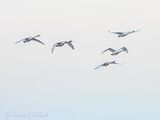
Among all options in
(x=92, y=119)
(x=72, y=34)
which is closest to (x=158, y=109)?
(x=92, y=119)

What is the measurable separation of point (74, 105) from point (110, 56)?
1.08 feet

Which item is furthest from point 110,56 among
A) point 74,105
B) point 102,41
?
point 74,105

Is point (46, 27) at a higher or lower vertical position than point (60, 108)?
higher

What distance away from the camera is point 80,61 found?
1.63 meters

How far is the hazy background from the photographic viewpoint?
5.28 feet

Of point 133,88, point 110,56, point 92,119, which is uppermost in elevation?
point 110,56

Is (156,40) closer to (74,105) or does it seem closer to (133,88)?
(133,88)

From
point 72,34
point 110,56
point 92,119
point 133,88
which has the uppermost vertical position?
point 72,34

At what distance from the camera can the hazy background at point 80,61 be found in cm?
161

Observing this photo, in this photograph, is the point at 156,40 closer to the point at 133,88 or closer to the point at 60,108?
the point at 133,88

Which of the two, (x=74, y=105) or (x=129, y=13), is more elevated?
(x=129, y=13)

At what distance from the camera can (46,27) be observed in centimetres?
161

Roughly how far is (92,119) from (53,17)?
0.59m

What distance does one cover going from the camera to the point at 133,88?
1.64 metres
